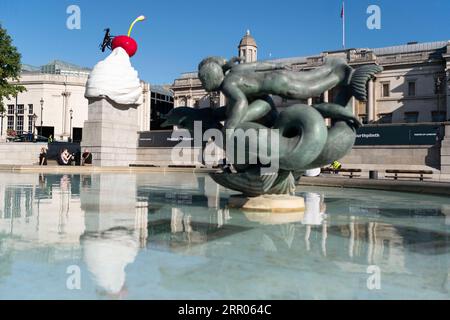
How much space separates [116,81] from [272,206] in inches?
804

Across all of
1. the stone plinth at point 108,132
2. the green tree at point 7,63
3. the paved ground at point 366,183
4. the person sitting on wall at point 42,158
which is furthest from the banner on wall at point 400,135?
the green tree at point 7,63

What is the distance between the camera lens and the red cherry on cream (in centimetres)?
2791

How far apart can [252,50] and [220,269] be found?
79586 mm

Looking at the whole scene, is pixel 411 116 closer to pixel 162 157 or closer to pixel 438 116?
pixel 438 116

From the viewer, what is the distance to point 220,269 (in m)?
4.13

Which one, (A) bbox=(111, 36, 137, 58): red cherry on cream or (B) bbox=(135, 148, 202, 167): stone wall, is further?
(B) bbox=(135, 148, 202, 167): stone wall

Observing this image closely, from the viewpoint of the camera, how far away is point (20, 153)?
30.8 m

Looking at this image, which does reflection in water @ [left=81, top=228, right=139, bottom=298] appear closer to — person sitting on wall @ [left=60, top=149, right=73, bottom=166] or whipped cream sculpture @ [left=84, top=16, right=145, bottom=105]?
person sitting on wall @ [left=60, top=149, right=73, bottom=166]

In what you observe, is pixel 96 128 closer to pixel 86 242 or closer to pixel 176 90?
pixel 86 242

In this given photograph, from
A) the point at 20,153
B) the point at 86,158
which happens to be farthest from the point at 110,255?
the point at 20,153

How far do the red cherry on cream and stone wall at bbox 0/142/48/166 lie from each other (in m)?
8.75

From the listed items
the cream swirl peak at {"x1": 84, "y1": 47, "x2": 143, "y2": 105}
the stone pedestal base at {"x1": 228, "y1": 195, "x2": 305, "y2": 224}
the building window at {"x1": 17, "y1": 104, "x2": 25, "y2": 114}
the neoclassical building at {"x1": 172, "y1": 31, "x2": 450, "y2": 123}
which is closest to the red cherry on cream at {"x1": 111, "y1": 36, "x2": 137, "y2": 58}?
the cream swirl peak at {"x1": 84, "y1": 47, "x2": 143, "y2": 105}

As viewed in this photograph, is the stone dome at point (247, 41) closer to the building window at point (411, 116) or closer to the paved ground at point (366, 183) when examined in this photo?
the building window at point (411, 116)

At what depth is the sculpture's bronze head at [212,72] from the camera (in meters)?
8.30
